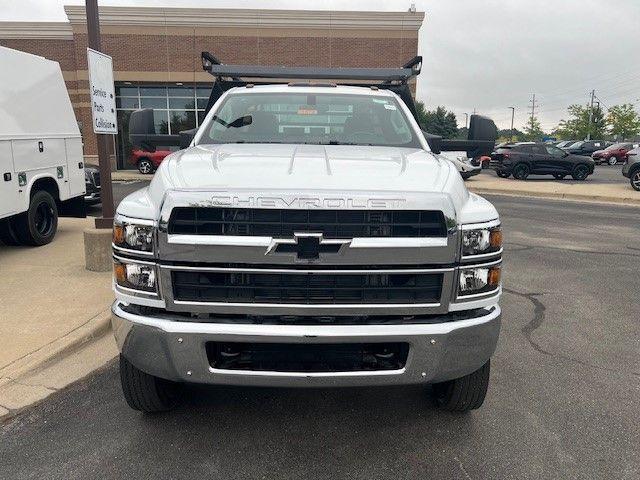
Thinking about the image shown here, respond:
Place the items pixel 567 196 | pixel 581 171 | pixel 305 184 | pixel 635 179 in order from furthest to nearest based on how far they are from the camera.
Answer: pixel 581 171
pixel 635 179
pixel 567 196
pixel 305 184

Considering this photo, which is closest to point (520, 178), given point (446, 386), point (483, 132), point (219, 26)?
point (219, 26)

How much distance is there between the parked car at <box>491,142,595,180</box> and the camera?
22562mm

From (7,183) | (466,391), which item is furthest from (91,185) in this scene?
(466,391)

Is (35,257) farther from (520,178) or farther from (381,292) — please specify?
(520,178)

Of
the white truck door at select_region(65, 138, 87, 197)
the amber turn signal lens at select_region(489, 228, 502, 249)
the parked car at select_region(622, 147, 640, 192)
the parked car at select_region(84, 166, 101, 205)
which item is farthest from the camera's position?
the parked car at select_region(622, 147, 640, 192)

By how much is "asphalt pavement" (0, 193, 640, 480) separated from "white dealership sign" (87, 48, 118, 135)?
318cm

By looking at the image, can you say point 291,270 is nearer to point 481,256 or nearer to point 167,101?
point 481,256

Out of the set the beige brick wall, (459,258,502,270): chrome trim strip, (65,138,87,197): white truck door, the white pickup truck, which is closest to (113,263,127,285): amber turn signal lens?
the white pickup truck

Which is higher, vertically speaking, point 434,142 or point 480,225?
point 434,142

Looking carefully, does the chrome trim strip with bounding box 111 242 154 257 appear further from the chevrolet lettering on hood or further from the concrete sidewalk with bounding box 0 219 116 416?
the concrete sidewalk with bounding box 0 219 116 416

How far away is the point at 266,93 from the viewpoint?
4426 mm

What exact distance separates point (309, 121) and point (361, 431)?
7.52ft

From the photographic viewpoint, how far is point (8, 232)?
7387 mm

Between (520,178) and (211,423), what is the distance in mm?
22412
